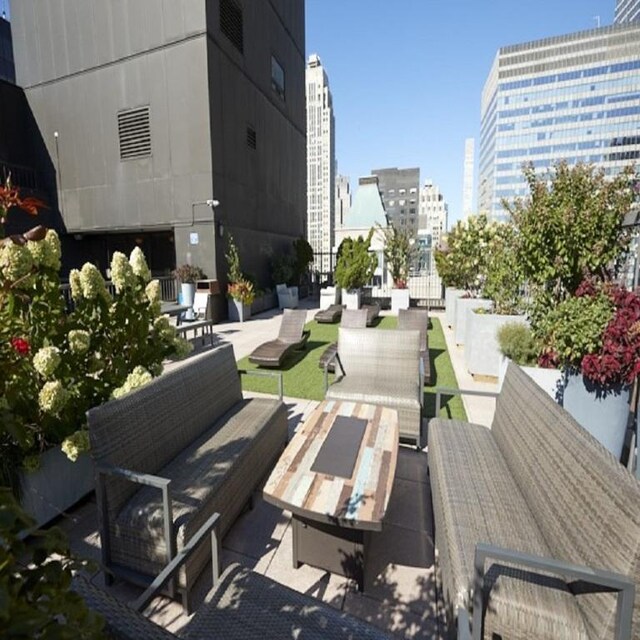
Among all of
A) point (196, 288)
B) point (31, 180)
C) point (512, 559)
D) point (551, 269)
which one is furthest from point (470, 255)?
point (31, 180)

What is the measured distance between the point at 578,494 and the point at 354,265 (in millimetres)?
11790

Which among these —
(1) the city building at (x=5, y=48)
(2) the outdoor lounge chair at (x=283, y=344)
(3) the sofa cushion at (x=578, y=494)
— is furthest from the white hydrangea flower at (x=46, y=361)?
(1) the city building at (x=5, y=48)

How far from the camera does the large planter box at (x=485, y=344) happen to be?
5.85 m

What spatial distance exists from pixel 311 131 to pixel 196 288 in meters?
91.0

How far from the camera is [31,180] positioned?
1459cm

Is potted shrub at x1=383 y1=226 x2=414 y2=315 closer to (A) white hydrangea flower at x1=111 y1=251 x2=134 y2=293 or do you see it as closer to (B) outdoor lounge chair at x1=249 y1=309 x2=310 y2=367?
(B) outdoor lounge chair at x1=249 y1=309 x2=310 y2=367

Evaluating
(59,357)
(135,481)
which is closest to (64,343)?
(59,357)

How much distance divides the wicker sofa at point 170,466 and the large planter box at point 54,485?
0.59 meters

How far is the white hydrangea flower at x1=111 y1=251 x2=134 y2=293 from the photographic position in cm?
320

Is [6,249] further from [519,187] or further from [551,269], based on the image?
[519,187]

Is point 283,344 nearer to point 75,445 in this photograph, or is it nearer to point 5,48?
point 75,445

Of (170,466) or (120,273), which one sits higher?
(120,273)

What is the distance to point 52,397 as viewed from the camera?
2510 millimetres

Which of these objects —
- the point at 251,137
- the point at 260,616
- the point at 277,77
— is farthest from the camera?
the point at 277,77
